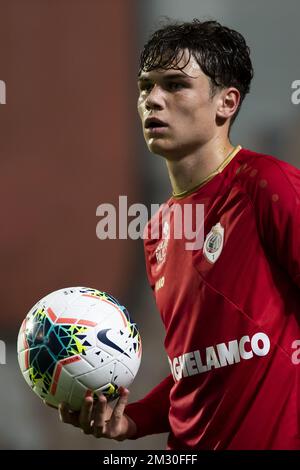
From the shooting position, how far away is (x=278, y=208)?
→ 7.63 ft

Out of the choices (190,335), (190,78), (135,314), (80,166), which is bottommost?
(135,314)

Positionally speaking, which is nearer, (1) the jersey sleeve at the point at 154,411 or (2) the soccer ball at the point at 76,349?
(2) the soccer ball at the point at 76,349

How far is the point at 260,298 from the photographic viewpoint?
95.4 inches

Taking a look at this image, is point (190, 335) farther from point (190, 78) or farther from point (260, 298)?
point (190, 78)

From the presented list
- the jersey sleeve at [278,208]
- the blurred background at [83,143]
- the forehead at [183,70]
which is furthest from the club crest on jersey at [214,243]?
the blurred background at [83,143]

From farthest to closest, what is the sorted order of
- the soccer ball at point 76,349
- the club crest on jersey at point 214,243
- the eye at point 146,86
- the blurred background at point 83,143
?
the blurred background at point 83,143
the eye at point 146,86
the club crest on jersey at point 214,243
the soccer ball at point 76,349

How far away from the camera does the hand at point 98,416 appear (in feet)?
7.98

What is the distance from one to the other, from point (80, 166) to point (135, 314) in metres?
1.08

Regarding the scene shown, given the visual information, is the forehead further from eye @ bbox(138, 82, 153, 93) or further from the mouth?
the mouth

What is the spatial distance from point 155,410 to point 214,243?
693mm

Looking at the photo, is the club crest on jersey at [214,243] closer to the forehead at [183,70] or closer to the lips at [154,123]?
the lips at [154,123]

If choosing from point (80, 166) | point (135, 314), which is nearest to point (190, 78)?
point (135, 314)

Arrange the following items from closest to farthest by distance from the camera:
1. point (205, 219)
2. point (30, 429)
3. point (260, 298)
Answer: point (260, 298), point (205, 219), point (30, 429)

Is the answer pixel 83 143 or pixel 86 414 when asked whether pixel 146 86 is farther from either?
pixel 83 143
